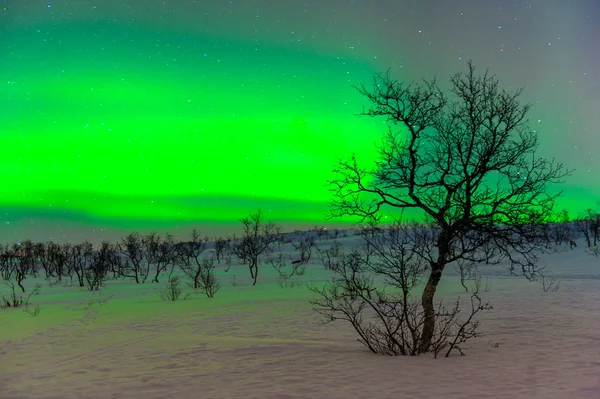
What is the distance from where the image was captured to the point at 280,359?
10.4 meters

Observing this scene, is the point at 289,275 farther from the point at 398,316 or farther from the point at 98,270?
the point at 398,316

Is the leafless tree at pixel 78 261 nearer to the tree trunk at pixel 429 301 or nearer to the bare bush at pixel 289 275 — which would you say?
the bare bush at pixel 289 275

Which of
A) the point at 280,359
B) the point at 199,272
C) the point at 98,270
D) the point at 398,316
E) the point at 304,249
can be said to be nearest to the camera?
the point at 280,359

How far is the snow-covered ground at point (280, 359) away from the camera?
7.96m

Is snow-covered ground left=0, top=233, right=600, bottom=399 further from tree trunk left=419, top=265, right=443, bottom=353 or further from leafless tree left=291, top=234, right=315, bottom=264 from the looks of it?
leafless tree left=291, top=234, right=315, bottom=264

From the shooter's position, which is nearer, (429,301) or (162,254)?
(429,301)

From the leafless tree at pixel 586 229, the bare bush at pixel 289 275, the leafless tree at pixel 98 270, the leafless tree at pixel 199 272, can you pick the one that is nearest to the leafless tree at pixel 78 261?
the leafless tree at pixel 98 270

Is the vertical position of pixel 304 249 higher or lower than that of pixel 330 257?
higher

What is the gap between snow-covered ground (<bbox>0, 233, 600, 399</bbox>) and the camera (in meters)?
7.96

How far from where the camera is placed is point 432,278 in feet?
34.8

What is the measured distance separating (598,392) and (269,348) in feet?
24.2

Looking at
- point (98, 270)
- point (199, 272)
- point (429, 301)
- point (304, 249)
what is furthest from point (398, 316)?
point (304, 249)

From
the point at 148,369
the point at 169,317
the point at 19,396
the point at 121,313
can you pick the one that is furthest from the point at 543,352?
the point at 121,313

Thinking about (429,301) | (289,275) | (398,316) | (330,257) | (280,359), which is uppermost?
(429,301)
